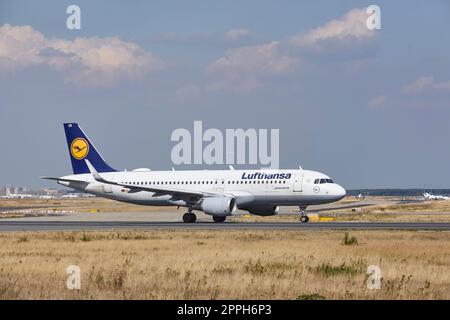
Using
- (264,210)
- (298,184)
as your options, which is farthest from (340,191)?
(264,210)

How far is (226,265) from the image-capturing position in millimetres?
29438

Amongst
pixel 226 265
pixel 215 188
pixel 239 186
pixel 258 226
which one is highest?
pixel 239 186

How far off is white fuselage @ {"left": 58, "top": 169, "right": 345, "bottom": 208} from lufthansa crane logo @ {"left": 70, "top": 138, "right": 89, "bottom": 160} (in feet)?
12.8

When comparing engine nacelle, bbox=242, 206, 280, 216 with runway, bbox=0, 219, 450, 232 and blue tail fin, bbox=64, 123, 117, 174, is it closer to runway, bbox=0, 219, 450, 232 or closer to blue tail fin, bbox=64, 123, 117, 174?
runway, bbox=0, 219, 450, 232

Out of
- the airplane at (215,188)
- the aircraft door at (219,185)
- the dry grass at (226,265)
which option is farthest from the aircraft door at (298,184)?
the dry grass at (226,265)

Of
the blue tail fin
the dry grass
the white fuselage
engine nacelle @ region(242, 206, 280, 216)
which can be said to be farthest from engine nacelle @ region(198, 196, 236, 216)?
the dry grass

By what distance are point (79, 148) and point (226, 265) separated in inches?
1847

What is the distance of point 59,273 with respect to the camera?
89.6 ft

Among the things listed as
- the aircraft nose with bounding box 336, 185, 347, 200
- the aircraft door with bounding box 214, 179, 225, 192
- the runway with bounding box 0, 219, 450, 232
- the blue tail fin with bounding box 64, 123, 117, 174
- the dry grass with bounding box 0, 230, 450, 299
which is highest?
the blue tail fin with bounding box 64, 123, 117, 174

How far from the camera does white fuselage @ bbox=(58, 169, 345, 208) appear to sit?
61.8 metres

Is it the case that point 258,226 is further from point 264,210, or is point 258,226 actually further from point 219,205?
point 264,210
